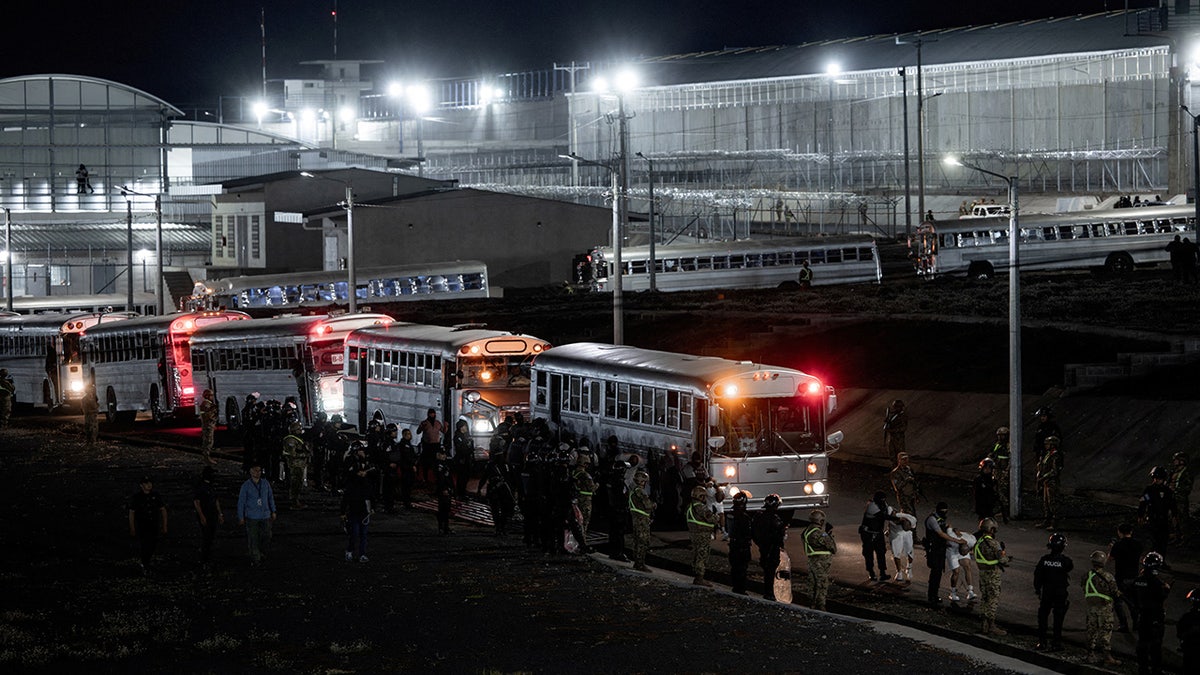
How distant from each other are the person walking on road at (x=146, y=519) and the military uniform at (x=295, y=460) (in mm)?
5593

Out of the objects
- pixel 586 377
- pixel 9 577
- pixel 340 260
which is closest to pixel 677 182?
pixel 340 260

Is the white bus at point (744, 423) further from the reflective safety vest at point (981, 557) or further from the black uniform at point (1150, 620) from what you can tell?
the black uniform at point (1150, 620)

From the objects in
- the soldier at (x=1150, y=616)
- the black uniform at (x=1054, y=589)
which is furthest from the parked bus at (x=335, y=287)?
the soldier at (x=1150, y=616)

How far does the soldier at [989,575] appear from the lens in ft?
59.7

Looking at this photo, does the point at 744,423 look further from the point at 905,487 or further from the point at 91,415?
the point at 91,415

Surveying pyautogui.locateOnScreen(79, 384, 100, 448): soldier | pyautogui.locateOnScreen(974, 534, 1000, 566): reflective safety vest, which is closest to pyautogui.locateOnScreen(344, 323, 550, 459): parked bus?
pyautogui.locateOnScreen(79, 384, 100, 448): soldier

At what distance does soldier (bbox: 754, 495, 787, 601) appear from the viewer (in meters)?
20.0

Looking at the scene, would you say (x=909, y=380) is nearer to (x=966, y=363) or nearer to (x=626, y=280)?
(x=966, y=363)

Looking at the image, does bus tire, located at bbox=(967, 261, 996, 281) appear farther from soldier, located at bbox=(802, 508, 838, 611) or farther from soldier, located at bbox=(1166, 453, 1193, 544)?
soldier, located at bbox=(802, 508, 838, 611)

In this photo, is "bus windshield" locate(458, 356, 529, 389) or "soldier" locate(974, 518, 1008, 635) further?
"bus windshield" locate(458, 356, 529, 389)

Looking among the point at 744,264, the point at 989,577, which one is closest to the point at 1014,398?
the point at 989,577

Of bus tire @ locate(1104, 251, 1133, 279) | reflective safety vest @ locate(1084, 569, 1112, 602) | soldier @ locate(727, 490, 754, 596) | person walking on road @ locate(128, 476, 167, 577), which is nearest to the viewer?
reflective safety vest @ locate(1084, 569, 1112, 602)

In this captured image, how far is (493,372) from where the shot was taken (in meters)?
32.5

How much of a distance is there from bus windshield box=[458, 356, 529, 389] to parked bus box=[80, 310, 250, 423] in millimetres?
14827
